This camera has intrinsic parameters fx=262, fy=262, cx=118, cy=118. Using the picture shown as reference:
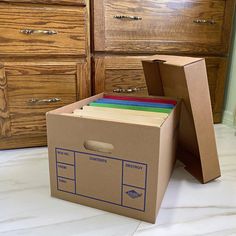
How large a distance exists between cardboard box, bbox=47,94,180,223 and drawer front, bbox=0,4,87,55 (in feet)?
1.14

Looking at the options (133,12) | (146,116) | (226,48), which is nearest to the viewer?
(146,116)

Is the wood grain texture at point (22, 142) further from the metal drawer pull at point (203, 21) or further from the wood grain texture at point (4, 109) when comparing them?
the metal drawer pull at point (203, 21)

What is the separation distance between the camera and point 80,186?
Result: 2.19ft

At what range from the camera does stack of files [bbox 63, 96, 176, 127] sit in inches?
25.7

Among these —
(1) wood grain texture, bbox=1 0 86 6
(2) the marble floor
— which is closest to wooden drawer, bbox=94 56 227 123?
(1) wood grain texture, bbox=1 0 86 6

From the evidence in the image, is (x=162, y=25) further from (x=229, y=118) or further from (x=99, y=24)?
(x=229, y=118)

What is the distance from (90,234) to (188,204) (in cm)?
27

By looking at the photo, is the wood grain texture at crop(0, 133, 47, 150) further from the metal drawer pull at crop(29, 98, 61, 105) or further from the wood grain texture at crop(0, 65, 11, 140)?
the metal drawer pull at crop(29, 98, 61, 105)

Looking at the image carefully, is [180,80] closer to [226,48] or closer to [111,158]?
[111,158]

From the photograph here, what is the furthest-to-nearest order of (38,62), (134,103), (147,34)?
(147,34) → (38,62) → (134,103)

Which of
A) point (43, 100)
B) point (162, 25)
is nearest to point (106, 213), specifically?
point (43, 100)

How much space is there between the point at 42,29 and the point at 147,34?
16.4 inches

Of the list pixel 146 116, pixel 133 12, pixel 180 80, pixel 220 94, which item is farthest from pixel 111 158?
pixel 220 94

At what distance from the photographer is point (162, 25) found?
1.08 metres
